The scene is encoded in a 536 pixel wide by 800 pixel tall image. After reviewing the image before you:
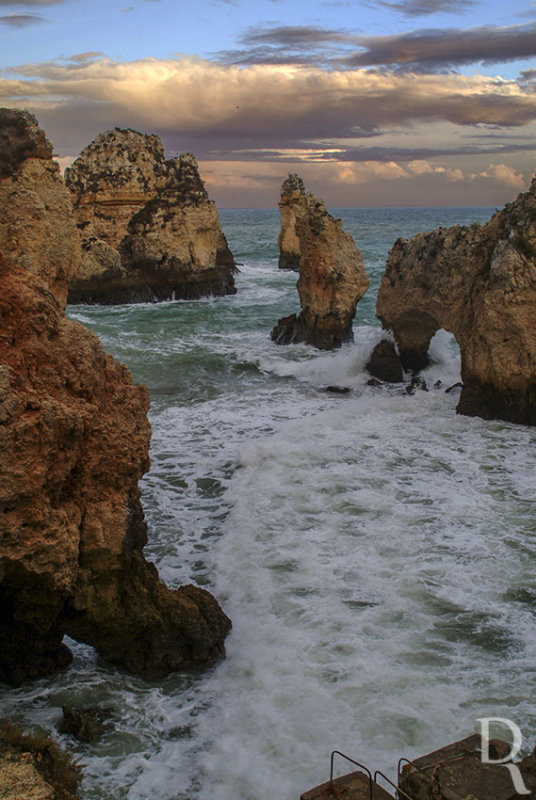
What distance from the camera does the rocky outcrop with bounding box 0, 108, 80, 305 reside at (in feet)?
37.1

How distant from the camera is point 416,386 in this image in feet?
54.3

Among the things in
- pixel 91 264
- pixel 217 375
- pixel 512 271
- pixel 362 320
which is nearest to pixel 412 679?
pixel 512 271

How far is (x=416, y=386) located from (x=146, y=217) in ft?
74.2

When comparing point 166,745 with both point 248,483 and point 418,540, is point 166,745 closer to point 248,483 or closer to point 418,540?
point 418,540

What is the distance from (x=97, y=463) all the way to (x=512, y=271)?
1029 cm

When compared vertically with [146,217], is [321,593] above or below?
below

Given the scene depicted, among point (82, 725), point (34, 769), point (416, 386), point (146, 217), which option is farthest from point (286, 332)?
point (34, 769)

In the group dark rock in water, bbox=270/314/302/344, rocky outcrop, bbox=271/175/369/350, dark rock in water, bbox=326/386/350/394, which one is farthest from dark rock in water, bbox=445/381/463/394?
dark rock in water, bbox=270/314/302/344

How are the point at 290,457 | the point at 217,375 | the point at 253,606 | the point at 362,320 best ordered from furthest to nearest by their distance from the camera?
the point at 362,320, the point at 217,375, the point at 290,457, the point at 253,606

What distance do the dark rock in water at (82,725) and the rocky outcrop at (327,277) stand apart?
1681 centimetres

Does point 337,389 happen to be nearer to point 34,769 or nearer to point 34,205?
point 34,205

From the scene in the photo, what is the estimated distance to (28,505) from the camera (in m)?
5.07

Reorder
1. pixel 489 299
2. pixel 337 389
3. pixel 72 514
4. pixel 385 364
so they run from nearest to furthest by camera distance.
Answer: pixel 72 514, pixel 489 299, pixel 337 389, pixel 385 364

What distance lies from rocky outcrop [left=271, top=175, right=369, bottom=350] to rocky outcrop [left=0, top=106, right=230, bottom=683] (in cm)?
1536
